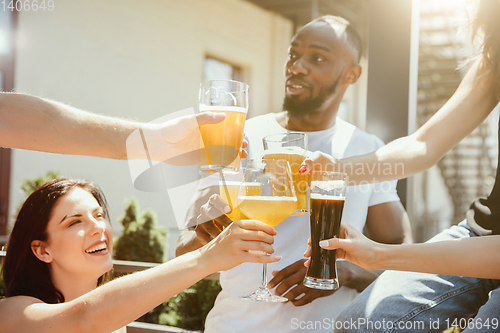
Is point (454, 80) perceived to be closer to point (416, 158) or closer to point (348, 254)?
point (416, 158)

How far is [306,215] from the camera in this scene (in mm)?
2443

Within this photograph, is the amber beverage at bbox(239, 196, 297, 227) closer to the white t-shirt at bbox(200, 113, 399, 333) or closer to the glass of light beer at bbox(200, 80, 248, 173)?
the glass of light beer at bbox(200, 80, 248, 173)

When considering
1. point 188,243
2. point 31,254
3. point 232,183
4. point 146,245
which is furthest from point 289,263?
point 146,245

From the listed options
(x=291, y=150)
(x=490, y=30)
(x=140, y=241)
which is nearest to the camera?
(x=291, y=150)

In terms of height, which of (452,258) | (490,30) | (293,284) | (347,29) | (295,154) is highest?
(347,29)

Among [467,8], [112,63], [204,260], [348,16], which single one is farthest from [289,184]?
[348,16]

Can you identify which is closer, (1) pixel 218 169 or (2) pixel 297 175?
(1) pixel 218 169

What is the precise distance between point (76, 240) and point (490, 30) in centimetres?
204

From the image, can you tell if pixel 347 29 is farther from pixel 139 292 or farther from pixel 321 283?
pixel 139 292

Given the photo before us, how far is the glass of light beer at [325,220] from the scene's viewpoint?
4.86 feet

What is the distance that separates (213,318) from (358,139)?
128 cm

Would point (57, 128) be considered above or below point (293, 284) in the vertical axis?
above

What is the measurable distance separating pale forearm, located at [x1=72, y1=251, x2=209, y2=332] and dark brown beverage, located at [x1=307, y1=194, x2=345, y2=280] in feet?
1.36

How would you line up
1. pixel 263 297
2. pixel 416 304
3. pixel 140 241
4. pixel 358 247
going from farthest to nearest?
pixel 140 241
pixel 416 304
pixel 263 297
pixel 358 247
